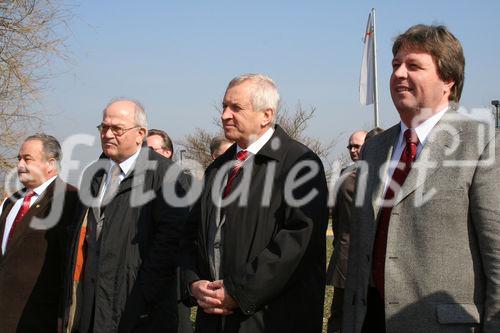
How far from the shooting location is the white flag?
1694 centimetres

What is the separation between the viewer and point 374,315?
2873 mm

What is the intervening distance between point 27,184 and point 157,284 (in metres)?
1.68

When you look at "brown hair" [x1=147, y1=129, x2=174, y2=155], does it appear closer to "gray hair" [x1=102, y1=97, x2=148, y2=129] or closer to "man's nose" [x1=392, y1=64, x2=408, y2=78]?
"gray hair" [x1=102, y1=97, x2=148, y2=129]

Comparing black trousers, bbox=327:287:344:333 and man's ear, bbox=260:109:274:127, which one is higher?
man's ear, bbox=260:109:274:127

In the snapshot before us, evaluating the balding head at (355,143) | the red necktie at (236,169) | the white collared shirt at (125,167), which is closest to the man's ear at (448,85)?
the red necktie at (236,169)

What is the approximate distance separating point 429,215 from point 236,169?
124 centimetres

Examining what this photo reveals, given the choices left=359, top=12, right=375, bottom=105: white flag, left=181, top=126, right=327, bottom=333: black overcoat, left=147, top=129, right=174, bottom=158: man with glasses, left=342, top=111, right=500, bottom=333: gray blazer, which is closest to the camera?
left=342, top=111, right=500, bottom=333: gray blazer

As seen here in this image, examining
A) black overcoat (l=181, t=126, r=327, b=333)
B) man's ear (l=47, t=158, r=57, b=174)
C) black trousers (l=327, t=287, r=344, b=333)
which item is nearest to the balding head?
black trousers (l=327, t=287, r=344, b=333)

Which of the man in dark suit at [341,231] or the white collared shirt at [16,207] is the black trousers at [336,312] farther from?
the white collared shirt at [16,207]

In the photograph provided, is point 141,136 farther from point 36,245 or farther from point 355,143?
point 355,143

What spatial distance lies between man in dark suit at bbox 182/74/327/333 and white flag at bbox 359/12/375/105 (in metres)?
13.7

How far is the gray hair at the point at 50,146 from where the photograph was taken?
4.82 metres

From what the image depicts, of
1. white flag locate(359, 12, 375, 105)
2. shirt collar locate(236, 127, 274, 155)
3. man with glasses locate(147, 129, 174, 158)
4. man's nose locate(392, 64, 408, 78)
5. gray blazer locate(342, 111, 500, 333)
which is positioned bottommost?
gray blazer locate(342, 111, 500, 333)

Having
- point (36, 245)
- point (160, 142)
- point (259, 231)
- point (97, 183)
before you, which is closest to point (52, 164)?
point (36, 245)
